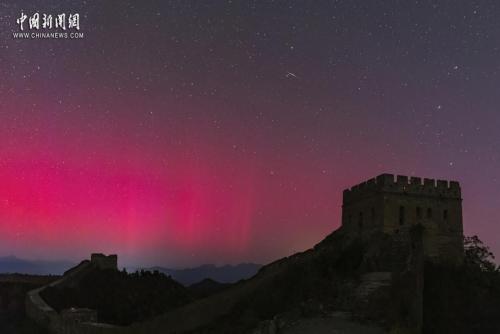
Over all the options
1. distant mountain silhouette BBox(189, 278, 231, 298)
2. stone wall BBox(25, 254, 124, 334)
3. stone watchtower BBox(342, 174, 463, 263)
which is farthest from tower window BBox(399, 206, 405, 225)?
stone wall BBox(25, 254, 124, 334)

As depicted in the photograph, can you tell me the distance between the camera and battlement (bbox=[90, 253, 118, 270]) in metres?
38.9

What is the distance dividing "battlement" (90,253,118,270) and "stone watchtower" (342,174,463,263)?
16.7 metres

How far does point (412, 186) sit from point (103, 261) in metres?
20.1

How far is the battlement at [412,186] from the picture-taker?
1174 inches

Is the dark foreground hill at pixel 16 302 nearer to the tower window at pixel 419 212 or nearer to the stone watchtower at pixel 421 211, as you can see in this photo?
the stone watchtower at pixel 421 211

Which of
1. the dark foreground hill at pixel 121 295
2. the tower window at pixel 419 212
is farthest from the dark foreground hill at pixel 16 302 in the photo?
the tower window at pixel 419 212

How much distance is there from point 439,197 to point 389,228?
128 inches

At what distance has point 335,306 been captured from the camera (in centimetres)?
2216

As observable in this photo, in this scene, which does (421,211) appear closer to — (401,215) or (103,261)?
(401,215)

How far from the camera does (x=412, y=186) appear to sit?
30.0 meters

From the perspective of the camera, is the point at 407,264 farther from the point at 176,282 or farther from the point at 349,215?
the point at 176,282

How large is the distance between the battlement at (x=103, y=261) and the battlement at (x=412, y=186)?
17.3 metres

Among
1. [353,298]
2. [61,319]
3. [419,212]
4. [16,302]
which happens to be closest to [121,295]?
[61,319]

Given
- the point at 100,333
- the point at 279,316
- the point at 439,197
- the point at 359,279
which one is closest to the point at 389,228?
the point at 439,197
